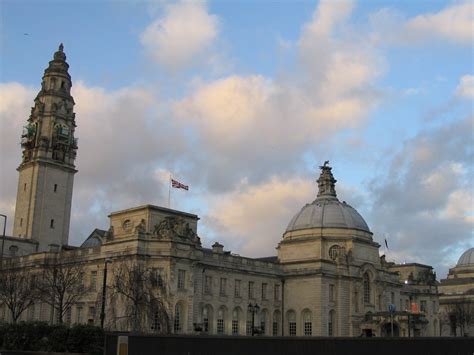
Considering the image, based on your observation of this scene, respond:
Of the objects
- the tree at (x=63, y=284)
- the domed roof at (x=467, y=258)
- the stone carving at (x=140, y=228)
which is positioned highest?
the domed roof at (x=467, y=258)

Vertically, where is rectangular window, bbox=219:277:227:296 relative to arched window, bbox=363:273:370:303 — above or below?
below

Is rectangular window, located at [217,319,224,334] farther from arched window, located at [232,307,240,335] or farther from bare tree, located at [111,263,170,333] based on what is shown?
bare tree, located at [111,263,170,333]

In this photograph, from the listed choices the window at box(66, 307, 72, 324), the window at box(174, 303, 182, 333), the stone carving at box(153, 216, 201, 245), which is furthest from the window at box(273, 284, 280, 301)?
the window at box(66, 307, 72, 324)

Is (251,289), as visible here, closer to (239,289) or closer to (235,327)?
(239,289)

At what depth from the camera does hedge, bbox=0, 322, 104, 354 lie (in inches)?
1742

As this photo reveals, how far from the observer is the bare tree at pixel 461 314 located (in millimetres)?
127950

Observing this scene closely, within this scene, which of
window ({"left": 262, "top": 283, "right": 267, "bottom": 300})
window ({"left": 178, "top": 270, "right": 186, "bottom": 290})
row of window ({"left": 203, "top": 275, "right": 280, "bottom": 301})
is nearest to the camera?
window ({"left": 178, "top": 270, "right": 186, "bottom": 290})

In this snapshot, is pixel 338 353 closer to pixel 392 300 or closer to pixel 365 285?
pixel 365 285

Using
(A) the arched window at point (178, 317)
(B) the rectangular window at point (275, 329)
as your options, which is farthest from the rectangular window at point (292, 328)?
(A) the arched window at point (178, 317)

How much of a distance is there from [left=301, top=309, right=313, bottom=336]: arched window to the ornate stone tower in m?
38.8

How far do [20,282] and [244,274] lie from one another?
97.8ft

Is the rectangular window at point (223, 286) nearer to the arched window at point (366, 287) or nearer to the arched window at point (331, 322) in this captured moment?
the arched window at point (331, 322)

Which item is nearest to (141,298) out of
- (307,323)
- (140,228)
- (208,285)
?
(140,228)

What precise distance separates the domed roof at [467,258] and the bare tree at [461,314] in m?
23.1
